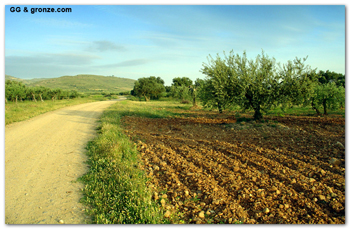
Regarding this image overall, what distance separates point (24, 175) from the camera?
5.79 meters

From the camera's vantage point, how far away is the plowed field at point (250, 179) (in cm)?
388

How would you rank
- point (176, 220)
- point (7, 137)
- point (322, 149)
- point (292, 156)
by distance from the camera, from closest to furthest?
point (176, 220)
point (292, 156)
point (322, 149)
point (7, 137)

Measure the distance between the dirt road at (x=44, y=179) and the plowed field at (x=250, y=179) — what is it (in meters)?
1.80

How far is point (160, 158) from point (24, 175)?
3.76 m

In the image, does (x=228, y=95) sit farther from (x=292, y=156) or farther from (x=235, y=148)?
(x=292, y=156)

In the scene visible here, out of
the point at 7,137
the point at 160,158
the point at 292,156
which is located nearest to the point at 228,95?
the point at 292,156

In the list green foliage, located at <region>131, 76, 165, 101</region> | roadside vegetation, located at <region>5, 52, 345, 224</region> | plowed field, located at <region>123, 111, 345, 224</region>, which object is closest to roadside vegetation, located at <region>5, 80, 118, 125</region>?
green foliage, located at <region>131, 76, 165, 101</region>

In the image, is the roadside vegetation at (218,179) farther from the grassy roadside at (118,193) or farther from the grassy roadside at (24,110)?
the grassy roadside at (24,110)

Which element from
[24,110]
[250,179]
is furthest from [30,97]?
[250,179]

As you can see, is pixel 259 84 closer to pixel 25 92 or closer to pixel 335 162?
pixel 335 162

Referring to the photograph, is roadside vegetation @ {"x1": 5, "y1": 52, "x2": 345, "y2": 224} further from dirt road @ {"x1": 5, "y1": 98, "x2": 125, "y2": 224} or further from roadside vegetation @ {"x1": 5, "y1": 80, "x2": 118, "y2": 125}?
roadside vegetation @ {"x1": 5, "y1": 80, "x2": 118, "y2": 125}

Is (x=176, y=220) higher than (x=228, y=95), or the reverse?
(x=228, y=95)

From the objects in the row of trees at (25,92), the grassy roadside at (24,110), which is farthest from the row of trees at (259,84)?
the row of trees at (25,92)

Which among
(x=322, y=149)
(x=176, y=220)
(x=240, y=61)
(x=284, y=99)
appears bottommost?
(x=176, y=220)
